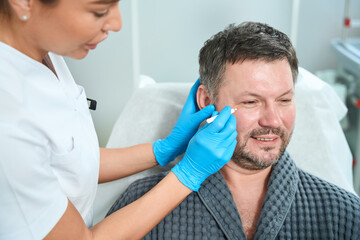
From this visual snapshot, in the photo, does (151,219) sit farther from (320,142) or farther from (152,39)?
(152,39)

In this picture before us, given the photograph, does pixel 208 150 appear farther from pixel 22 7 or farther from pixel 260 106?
pixel 22 7

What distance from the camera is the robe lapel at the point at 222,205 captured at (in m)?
1.28

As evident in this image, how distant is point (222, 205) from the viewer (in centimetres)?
132

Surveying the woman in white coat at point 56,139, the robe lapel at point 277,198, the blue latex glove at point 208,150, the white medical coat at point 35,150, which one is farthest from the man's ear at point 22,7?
the robe lapel at point 277,198

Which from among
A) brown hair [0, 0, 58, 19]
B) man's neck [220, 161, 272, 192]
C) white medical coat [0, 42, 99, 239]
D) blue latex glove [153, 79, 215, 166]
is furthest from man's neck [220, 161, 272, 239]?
brown hair [0, 0, 58, 19]

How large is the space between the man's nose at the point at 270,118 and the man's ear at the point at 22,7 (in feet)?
2.54

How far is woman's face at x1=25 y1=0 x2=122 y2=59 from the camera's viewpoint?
2.59ft

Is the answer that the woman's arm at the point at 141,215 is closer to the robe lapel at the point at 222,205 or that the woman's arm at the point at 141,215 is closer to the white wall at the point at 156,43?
the robe lapel at the point at 222,205

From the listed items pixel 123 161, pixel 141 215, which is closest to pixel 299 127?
pixel 123 161

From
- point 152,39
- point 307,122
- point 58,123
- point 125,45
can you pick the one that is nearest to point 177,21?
point 152,39

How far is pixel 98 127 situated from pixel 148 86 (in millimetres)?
710

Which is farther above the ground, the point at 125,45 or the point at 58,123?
the point at 58,123

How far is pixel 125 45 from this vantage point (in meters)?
2.25

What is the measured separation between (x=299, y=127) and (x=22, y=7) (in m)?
1.27
